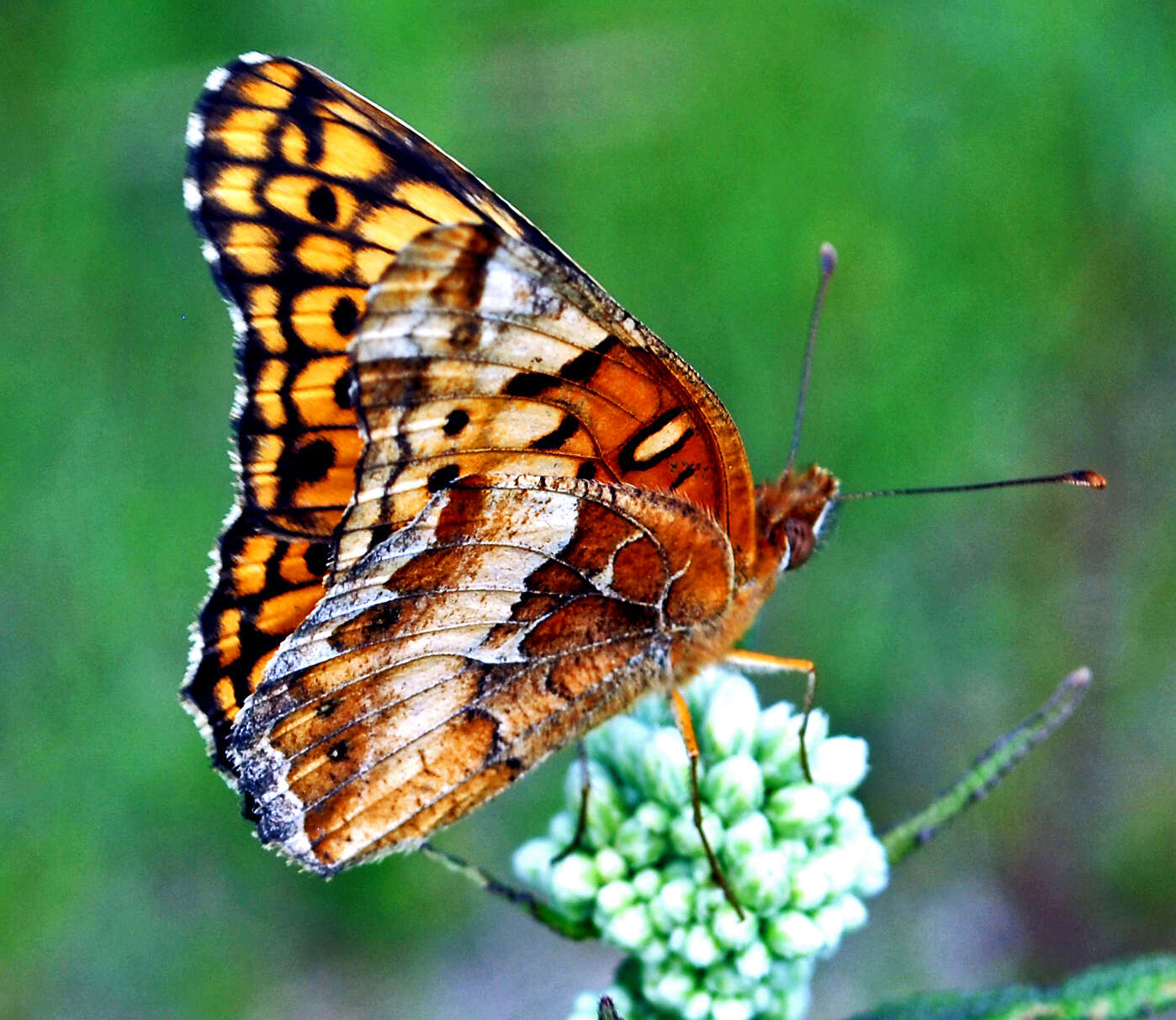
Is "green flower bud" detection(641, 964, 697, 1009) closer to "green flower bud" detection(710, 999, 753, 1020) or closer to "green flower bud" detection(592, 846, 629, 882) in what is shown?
"green flower bud" detection(710, 999, 753, 1020)

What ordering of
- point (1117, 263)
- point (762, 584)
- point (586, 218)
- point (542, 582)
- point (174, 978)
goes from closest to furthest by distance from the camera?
1. point (542, 582)
2. point (762, 584)
3. point (174, 978)
4. point (1117, 263)
5. point (586, 218)

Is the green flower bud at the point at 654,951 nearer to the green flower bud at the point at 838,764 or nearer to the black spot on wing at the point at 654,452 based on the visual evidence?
the green flower bud at the point at 838,764

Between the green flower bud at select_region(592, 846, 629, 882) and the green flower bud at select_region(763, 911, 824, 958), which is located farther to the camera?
the green flower bud at select_region(592, 846, 629, 882)

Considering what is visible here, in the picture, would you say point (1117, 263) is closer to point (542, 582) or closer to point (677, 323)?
point (677, 323)

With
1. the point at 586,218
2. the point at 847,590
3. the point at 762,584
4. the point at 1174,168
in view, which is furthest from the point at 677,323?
the point at 762,584

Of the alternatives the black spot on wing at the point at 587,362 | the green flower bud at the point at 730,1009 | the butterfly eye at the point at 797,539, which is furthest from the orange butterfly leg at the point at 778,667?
the black spot on wing at the point at 587,362

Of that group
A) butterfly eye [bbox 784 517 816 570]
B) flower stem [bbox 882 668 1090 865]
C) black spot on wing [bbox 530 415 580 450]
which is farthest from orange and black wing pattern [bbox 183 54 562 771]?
flower stem [bbox 882 668 1090 865]
